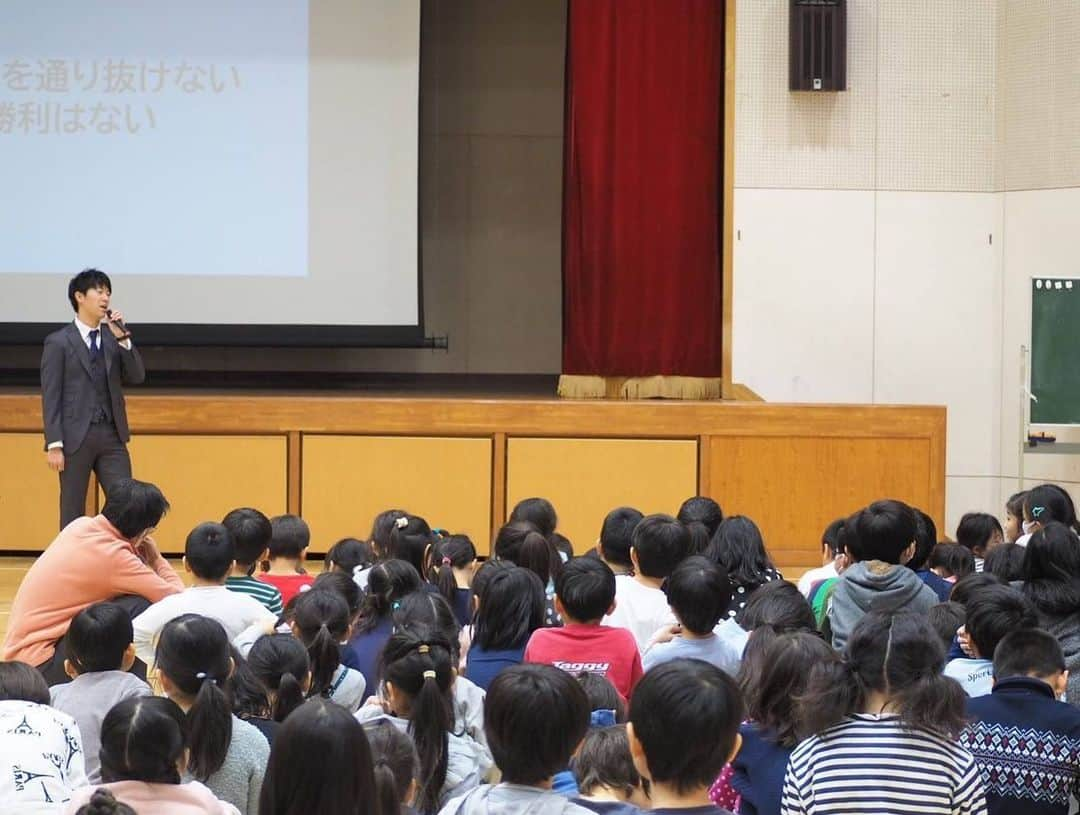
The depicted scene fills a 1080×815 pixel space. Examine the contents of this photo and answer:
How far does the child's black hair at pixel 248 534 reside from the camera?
3949mm

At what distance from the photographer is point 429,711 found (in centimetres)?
239

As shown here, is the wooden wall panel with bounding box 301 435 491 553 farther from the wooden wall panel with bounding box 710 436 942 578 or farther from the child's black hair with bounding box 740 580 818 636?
the child's black hair with bounding box 740 580 818 636

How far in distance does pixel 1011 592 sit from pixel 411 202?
5320 millimetres

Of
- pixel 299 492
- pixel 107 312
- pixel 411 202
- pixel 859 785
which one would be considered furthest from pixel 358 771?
pixel 411 202

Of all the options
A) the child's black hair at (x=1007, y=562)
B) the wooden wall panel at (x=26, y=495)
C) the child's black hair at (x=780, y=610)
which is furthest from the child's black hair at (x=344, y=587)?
the wooden wall panel at (x=26, y=495)

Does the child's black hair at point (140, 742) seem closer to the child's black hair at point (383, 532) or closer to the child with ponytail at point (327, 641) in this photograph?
the child with ponytail at point (327, 641)

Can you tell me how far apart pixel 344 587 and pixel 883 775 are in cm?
140

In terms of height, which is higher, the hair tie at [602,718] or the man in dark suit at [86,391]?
the man in dark suit at [86,391]

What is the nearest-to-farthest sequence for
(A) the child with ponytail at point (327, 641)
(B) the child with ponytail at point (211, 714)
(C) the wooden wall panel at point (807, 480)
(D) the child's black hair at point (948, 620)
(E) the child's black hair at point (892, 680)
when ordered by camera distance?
(E) the child's black hair at point (892, 680)
(B) the child with ponytail at point (211, 714)
(A) the child with ponytail at point (327, 641)
(D) the child's black hair at point (948, 620)
(C) the wooden wall panel at point (807, 480)

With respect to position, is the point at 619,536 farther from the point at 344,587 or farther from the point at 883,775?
the point at 883,775

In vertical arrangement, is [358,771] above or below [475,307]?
below

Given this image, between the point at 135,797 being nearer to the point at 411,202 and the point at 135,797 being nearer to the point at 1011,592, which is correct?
the point at 1011,592

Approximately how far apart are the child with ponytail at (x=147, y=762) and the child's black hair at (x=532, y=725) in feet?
1.37

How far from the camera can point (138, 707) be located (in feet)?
6.64
